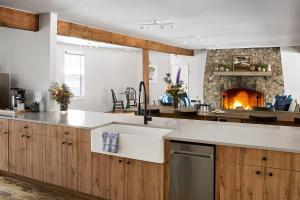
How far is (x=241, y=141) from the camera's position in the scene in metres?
2.53

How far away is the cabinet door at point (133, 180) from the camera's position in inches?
114

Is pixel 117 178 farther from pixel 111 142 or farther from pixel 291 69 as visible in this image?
pixel 291 69

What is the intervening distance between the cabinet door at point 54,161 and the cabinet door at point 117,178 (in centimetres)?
72

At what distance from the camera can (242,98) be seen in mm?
10891

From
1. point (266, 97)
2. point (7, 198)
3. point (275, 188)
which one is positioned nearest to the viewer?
point (275, 188)

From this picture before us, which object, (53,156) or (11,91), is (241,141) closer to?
(53,156)

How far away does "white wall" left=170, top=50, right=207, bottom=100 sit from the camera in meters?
11.2

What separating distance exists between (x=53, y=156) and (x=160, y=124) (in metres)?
1.38

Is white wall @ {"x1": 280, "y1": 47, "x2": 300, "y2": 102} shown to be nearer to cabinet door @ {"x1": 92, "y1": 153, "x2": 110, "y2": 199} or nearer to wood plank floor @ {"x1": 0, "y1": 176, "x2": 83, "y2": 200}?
cabinet door @ {"x1": 92, "y1": 153, "x2": 110, "y2": 199}

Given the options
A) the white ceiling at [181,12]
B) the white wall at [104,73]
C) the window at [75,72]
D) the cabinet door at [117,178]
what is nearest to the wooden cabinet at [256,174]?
the cabinet door at [117,178]

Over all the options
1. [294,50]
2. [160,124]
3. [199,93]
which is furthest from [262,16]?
[199,93]

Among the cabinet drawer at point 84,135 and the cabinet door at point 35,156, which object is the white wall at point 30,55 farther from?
the cabinet drawer at point 84,135

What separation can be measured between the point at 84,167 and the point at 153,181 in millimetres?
893

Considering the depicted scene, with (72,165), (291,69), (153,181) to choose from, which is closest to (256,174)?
(153,181)
